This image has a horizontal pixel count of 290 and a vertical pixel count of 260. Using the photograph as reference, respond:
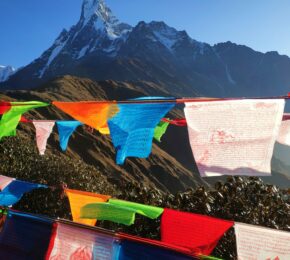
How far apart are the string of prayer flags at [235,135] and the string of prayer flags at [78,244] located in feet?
3.95

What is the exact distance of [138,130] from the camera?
4.45m

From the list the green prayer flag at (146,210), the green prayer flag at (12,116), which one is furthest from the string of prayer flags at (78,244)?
the green prayer flag at (12,116)

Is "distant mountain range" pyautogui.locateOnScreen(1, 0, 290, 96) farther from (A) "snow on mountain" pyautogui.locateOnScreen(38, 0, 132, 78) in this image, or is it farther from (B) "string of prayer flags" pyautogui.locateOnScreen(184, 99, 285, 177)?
(B) "string of prayer flags" pyautogui.locateOnScreen(184, 99, 285, 177)

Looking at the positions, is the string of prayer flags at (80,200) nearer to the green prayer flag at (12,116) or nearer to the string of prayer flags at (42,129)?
the green prayer flag at (12,116)

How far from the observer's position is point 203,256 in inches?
136

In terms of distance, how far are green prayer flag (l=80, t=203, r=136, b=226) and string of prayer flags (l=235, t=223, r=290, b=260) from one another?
116 centimetres

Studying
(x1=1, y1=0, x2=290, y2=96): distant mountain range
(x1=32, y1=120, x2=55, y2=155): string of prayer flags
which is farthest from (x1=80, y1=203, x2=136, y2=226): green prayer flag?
(x1=1, y1=0, x2=290, y2=96): distant mountain range

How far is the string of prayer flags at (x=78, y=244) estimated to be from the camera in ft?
12.8

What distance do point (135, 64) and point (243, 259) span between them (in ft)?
379

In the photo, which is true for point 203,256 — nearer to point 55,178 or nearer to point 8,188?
point 8,188

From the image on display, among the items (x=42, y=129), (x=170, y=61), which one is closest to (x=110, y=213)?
(x=42, y=129)

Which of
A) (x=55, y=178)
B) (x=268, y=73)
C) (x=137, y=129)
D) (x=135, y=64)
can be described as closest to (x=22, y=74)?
(x=135, y=64)

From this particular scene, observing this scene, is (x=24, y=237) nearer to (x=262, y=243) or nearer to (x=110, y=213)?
(x=110, y=213)

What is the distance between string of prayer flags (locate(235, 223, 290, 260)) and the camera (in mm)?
3392
